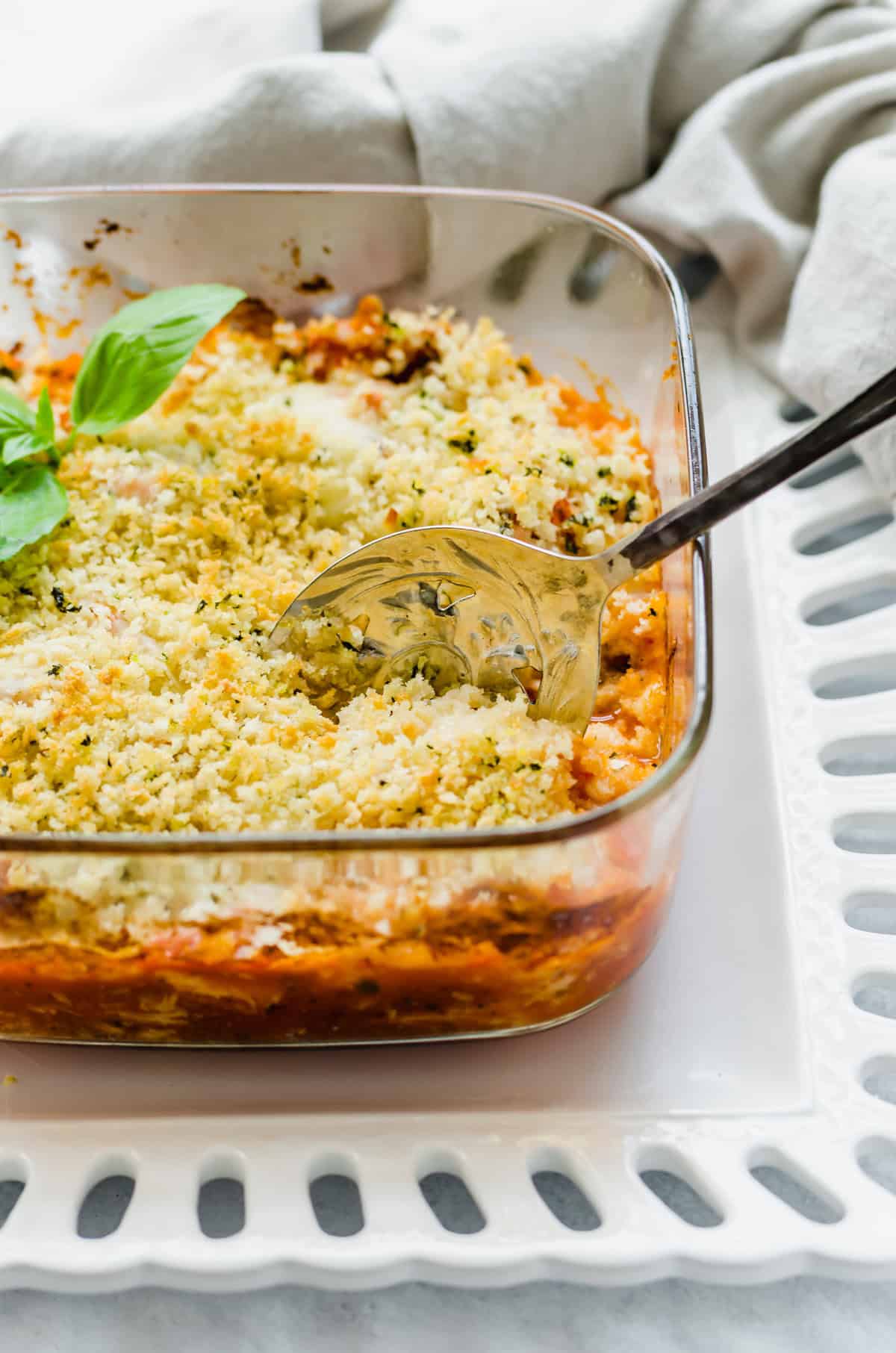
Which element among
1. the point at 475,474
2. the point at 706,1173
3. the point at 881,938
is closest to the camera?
the point at 706,1173

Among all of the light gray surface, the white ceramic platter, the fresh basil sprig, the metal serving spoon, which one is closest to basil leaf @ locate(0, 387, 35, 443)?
the fresh basil sprig

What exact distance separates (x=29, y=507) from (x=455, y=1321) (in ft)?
2.78

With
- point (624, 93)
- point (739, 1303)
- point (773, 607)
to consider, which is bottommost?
point (739, 1303)

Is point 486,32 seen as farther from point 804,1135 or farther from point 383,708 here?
point 804,1135

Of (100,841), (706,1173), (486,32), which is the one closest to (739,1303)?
(706,1173)

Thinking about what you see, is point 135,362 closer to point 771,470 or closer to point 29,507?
point 29,507

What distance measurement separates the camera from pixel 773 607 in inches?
55.6

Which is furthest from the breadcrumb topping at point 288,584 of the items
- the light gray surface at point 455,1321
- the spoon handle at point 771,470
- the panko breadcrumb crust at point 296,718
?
the light gray surface at point 455,1321

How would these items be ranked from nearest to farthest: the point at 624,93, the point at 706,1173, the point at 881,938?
1. the point at 706,1173
2. the point at 881,938
3. the point at 624,93

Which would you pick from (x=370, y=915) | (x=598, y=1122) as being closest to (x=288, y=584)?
(x=370, y=915)

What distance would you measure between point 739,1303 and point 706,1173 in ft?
0.41

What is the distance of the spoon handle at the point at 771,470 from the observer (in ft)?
3.18

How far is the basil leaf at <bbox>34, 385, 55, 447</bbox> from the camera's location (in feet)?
4.36

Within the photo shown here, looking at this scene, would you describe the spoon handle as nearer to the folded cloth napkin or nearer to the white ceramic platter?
the white ceramic platter
